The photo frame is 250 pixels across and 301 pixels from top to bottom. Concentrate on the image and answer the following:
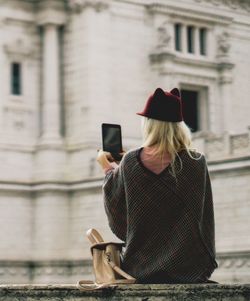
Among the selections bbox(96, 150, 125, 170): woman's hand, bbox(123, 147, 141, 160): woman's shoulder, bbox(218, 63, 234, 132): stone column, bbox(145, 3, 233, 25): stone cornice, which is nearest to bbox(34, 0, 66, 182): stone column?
bbox(145, 3, 233, 25): stone cornice

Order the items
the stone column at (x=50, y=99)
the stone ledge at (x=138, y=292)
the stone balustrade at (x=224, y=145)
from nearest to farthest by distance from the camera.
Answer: the stone ledge at (x=138, y=292)
the stone balustrade at (x=224, y=145)
the stone column at (x=50, y=99)

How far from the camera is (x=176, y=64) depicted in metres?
43.5

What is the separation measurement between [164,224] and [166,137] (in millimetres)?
546

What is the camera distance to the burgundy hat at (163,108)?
6.85 m

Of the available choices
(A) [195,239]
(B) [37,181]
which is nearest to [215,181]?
(B) [37,181]

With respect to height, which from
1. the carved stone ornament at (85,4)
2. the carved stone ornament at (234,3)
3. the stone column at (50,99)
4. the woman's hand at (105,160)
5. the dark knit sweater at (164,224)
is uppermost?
the carved stone ornament at (234,3)

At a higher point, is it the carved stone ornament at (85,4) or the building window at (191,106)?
the carved stone ornament at (85,4)

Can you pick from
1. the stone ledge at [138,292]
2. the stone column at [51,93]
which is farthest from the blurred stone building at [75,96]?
the stone ledge at [138,292]

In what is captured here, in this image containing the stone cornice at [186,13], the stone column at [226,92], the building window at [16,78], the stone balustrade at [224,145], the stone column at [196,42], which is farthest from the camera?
the stone column at [226,92]

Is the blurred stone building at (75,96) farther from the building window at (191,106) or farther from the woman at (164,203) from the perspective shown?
the woman at (164,203)

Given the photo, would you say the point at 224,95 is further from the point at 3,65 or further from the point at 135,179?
the point at 135,179

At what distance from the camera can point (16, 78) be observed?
42031mm

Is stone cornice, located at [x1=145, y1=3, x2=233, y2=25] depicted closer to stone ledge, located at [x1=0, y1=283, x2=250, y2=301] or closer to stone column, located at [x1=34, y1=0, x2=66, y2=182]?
stone column, located at [x1=34, y1=0, x2=66, y2=182]

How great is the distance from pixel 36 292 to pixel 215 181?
27.9 meters
